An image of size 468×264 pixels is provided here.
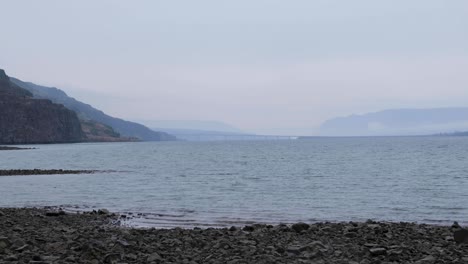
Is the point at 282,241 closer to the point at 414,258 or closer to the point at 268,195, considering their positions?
the point at 414,258

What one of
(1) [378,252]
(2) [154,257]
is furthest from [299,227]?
(2) [154,257]

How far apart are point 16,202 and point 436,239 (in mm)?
30675

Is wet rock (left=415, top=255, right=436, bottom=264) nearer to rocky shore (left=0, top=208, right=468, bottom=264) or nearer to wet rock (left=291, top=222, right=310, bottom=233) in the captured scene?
rocky shore (left=0, top=208, right=468, bottom=264)

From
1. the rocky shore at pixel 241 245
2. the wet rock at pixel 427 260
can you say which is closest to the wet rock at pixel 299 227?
the rocky shore at pixel 241 245

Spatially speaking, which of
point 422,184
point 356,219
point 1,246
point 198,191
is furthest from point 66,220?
point 422,184

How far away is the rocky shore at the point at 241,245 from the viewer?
15250 millimetres

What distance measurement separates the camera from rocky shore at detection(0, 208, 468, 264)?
15.2m

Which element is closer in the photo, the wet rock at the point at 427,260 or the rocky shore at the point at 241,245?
the wet rock at the point at 427,260

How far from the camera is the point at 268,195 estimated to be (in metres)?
44.4

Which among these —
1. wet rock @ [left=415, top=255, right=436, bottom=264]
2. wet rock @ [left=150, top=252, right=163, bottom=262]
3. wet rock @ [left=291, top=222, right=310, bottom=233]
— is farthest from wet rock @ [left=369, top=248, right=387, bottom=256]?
wet rock @ [left=150, top=252, right=163, bottom=262]

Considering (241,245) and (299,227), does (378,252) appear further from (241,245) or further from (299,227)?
(299,227)

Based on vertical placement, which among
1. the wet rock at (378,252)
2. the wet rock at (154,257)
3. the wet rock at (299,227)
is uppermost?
the wet rock at (378,252)

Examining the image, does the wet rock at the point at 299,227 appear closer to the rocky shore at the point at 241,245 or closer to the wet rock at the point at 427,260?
the rocky shore at the point at 241,245

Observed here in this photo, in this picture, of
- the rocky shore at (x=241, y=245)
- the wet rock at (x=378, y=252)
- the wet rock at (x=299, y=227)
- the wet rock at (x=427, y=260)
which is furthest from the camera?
the wet rock at (x=299, y=227)
